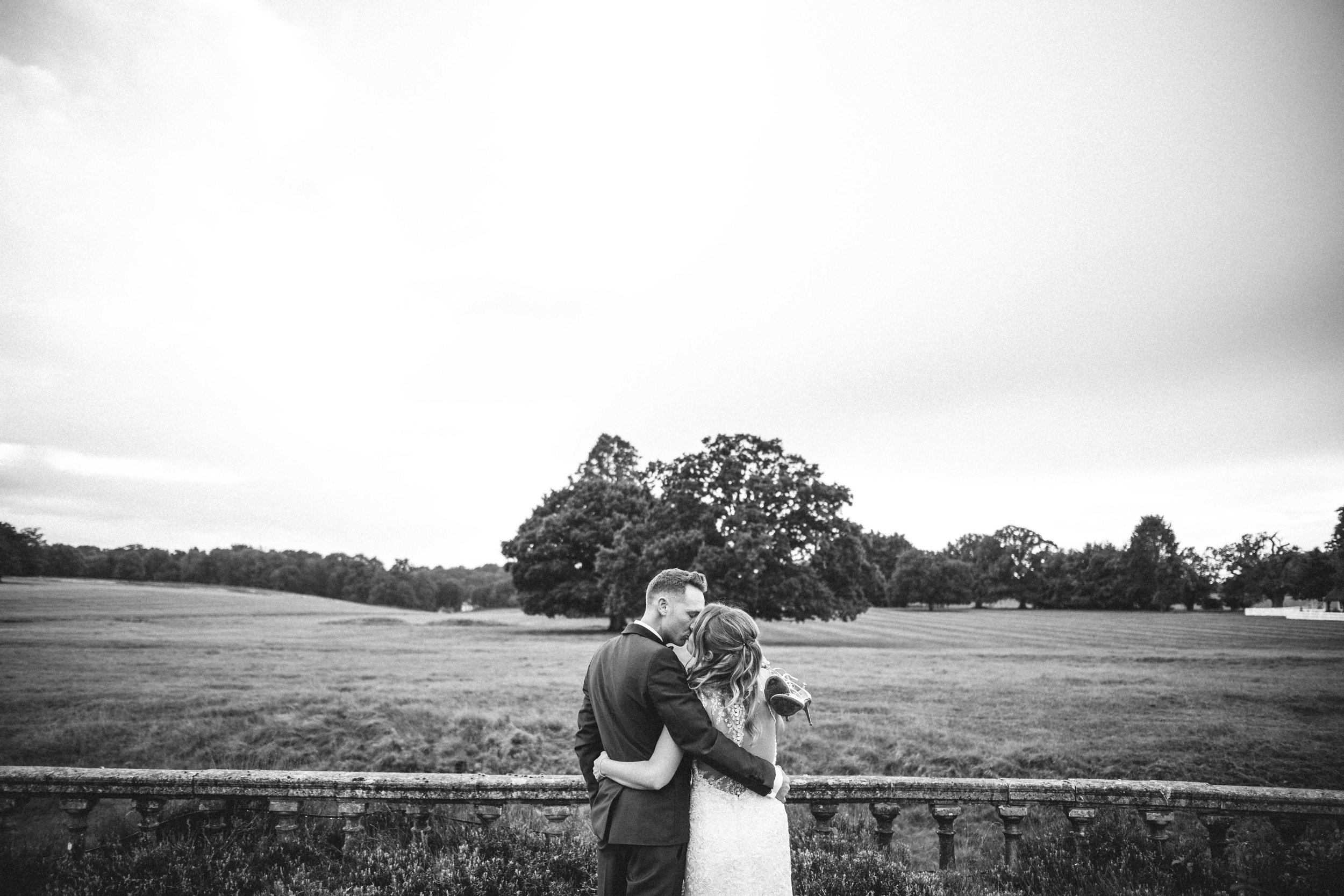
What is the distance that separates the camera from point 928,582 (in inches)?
4289

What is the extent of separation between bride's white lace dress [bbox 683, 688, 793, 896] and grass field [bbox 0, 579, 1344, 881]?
674 cm

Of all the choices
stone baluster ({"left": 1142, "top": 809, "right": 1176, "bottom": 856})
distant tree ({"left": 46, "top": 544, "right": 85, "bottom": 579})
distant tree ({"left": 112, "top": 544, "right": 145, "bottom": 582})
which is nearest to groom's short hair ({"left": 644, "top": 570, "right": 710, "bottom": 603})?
stone baluster ({"left": 1142, "top": 809, "right": 1176, "bottom": 856})

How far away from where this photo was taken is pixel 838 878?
17.5 feet

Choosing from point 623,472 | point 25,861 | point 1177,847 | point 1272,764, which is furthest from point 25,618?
point 1272,764

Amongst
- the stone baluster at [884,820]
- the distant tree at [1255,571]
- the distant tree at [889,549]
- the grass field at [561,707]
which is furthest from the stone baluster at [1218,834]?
the distant tree at [889,549]

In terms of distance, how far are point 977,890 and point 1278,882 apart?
230cm

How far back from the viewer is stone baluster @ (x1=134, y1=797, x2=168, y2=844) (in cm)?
548

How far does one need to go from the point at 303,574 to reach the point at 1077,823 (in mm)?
102881

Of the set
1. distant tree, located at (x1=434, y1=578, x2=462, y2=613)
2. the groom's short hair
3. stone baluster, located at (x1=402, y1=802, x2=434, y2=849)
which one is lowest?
distant tree, located at (x1=434, y1=578, x2=462, y2=613)

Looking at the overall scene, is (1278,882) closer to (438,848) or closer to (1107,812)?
(1107,812)

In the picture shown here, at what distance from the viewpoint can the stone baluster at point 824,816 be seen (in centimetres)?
562

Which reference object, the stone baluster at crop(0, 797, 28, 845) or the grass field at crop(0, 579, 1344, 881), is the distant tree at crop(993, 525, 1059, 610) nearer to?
the grass field at crop(0, 579, 1344, 881)

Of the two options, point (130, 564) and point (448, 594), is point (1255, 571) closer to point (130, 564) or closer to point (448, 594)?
point (448, 594)

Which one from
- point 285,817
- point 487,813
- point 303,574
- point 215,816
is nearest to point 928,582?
point 303,574
